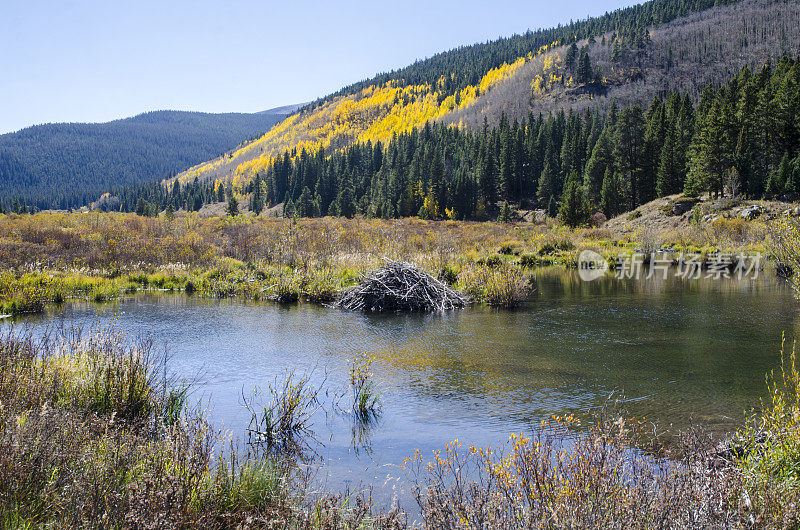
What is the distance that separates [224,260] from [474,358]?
1789 centimetres

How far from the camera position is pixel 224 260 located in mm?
25969

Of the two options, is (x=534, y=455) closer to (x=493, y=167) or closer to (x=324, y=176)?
(x=493, y=167)

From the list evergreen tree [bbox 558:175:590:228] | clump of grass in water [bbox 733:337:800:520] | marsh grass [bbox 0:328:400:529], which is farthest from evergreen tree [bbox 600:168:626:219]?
marsh grass [bbox 0:328:400:529]

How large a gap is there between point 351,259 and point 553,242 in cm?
2055

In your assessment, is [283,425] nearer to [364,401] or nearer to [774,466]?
[364,401]

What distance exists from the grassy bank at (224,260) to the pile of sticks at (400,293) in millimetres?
1851

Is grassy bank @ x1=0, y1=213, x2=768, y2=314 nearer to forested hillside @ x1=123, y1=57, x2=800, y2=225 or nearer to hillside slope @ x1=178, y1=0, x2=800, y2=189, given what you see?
forested hillside @ x1=123, y1=57, x2=800, y2=225

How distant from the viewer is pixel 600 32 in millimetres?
180375

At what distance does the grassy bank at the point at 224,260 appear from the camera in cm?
1977

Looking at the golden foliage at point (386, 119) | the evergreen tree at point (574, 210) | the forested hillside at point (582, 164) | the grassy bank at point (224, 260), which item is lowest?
the grassy bank at point (224, 260)

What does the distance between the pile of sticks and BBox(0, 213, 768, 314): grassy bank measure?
6.07ft

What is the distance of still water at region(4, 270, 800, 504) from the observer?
7.71 m

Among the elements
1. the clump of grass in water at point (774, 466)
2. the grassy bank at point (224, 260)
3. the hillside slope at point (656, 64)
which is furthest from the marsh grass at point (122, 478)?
the hillside slope at point (656, 64)

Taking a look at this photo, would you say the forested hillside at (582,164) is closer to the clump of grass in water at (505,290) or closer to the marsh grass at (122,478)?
the clump of grass in water at (505,290)
